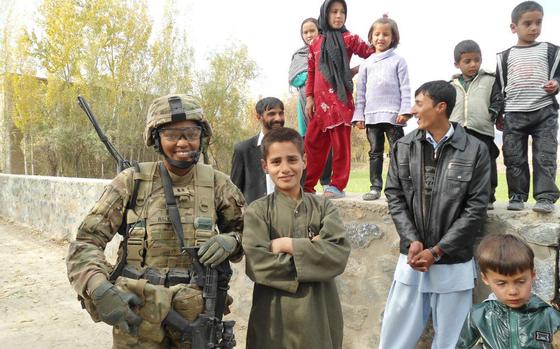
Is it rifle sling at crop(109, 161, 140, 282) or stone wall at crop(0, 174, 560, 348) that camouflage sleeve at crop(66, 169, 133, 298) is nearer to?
rifle sling at crop(109, 161, 140, 282)

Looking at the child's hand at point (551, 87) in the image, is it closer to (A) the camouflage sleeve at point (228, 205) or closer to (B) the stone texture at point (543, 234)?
(B) the stone texture at point (543, 234)

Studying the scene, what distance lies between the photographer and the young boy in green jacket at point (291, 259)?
198 centimetres

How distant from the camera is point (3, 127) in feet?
58.6

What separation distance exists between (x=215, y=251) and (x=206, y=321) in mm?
332

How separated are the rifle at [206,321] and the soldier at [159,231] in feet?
0.15

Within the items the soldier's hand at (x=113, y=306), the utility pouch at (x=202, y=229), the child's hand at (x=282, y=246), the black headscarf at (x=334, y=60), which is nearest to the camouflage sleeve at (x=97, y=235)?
the soldier's hand at (x=113, y=306)

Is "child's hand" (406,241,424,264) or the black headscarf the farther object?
the black headscarf

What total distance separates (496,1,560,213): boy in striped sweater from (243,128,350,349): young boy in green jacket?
1289mm

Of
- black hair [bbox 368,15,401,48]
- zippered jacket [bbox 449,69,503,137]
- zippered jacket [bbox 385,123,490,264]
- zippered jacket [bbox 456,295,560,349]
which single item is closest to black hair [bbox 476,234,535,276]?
zippered jacket [bbox 456,295,560,349]

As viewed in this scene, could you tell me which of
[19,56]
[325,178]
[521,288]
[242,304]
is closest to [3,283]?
[242,304]

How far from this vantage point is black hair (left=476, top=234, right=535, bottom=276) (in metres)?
1.70

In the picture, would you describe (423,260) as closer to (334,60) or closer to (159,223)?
(159,223)

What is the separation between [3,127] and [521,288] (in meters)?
20.4

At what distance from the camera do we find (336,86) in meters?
3.61
